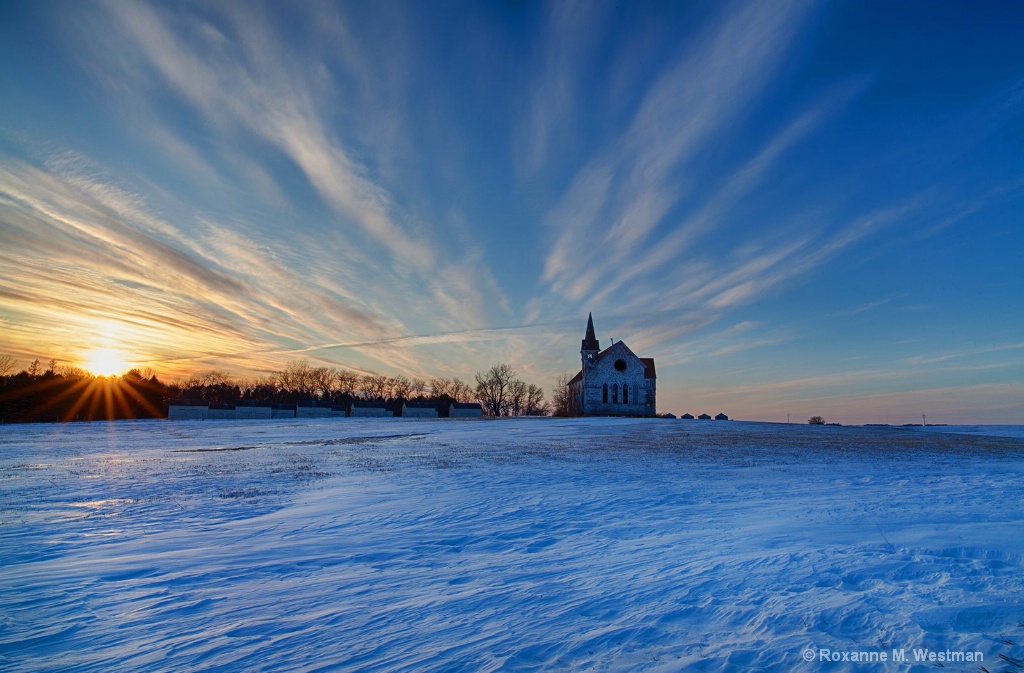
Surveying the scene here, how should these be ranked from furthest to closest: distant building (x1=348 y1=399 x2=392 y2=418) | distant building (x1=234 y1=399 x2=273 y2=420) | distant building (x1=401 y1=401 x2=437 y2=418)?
distant building (x1=401 y1=401 x2=437 y2=418), distant building (x1=348 y1=399 x2=392 y2=418), distant building (x1=234 y1=399 x2=273 y2=420)

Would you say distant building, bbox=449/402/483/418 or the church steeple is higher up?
the church steeple

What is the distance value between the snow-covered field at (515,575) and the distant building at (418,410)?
2964 inches

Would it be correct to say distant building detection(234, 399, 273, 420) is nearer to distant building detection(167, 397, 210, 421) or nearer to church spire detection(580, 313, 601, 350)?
distant building detection(167, 397, 210, 421)

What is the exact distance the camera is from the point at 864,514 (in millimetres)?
7777

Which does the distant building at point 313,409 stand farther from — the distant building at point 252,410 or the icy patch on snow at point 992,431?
the icy patch on snow at point 992,431

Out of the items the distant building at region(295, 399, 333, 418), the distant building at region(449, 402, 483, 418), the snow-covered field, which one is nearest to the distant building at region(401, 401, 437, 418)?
the distant building at region(449, 402, 483, 418)

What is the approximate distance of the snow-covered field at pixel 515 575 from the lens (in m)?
3.74

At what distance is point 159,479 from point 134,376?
81.7m

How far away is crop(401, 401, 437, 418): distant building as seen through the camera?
280ft

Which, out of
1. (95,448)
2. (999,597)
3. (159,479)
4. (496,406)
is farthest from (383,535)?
(496,406)

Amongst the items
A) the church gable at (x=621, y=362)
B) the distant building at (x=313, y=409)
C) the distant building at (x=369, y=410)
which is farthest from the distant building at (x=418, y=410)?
the church gable at (x=621, y=362)

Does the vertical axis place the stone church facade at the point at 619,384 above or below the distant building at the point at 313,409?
above

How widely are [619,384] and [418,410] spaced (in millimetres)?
40597

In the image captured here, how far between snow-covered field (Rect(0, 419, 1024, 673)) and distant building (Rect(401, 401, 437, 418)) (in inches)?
2964
